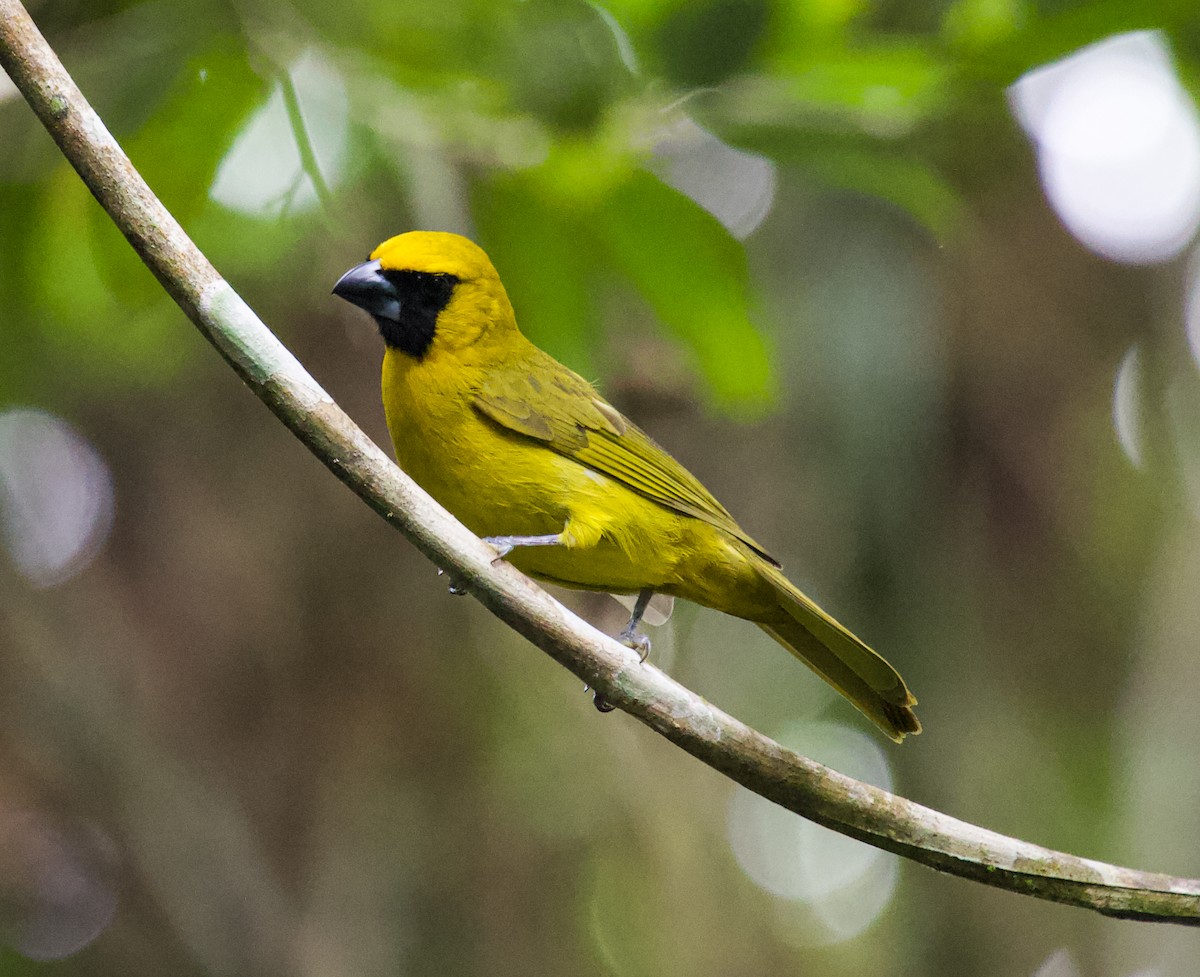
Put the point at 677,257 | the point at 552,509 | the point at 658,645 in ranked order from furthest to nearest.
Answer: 1. the point at 658,645
2. the point at 552,509
3. the point at 677,257

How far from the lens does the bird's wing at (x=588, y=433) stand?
121 inches

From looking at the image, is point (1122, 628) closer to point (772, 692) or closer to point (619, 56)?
point (772, 692)

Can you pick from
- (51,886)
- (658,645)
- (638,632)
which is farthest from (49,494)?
(638,632)

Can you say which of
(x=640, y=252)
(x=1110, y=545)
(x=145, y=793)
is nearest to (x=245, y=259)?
(x=640, y=252)

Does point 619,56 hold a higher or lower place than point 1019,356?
lower

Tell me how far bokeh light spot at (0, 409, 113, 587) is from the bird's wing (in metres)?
2.74

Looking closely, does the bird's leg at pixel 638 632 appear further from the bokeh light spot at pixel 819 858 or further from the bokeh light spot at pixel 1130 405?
the bokeh light spot at pixel 1130 405

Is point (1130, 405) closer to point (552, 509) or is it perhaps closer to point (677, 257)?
point (552, 509)

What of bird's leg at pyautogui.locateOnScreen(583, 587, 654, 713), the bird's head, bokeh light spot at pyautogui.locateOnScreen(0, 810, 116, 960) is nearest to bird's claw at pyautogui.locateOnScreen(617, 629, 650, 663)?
bird's leg at pyautogui.locateOnScreen(583, 587, 654, 713)

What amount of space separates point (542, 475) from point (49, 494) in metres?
3.16

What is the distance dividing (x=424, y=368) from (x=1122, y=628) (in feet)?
13.3

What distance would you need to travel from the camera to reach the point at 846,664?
3027mm

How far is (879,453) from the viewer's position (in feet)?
16.0

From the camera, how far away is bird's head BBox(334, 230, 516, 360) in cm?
298
